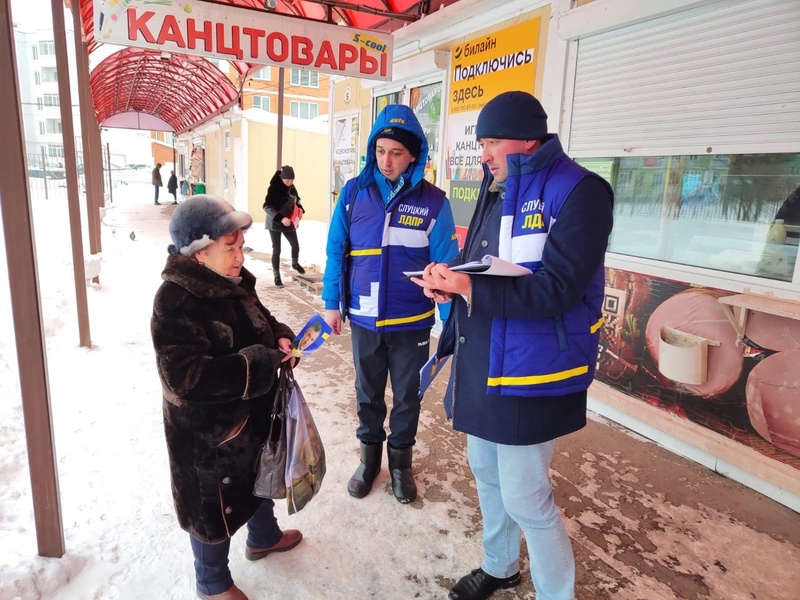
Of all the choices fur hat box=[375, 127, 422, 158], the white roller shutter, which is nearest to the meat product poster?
the white roller shutter

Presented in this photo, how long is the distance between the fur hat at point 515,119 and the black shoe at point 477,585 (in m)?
1.64

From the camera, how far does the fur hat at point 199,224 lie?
166 cm

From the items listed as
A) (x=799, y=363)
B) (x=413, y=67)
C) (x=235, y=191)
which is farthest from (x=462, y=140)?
(x=235, y=191)

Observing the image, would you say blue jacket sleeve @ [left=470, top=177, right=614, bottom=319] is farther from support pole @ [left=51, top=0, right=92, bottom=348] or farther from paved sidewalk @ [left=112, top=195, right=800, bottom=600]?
support pole @ [left=51, top=0, right=92, bottom=348]

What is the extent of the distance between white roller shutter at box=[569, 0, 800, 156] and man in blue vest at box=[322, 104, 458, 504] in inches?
64.1

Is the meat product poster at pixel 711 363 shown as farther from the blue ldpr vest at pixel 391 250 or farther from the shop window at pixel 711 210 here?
the blue ldpr vest at pixel 391 250

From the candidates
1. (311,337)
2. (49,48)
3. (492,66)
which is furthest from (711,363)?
(49,48)

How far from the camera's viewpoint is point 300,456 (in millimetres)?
1923

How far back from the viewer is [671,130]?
3.17 m

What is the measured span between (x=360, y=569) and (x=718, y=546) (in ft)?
5.50

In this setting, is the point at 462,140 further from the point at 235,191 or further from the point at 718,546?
the point at 235,191

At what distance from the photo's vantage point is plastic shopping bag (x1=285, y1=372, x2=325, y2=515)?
190 centimetres

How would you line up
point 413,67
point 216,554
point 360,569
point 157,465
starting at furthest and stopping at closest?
point 413,67
point 157,465
point 360,569
point 216,554

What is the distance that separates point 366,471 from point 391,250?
1.19m
